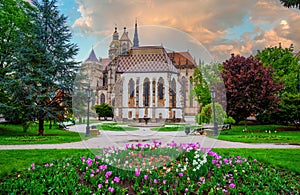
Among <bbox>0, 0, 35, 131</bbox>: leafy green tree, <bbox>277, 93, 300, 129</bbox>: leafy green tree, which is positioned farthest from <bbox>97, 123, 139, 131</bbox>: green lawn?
<bbox>277, 93, 300, 129</bbox>: leafy green tree

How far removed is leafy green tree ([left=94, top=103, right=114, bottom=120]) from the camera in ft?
13.5

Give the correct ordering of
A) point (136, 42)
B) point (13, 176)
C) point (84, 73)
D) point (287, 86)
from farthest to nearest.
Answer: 1. point (287, 86)
2. point (13, 176)
3. point (84, 73)
4. point (136, 42)

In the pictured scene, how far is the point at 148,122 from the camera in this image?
3.79 m

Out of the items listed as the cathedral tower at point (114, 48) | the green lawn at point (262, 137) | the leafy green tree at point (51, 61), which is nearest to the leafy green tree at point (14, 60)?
the leafy green tree at point (51, 61)

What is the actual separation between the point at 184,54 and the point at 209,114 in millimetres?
1067

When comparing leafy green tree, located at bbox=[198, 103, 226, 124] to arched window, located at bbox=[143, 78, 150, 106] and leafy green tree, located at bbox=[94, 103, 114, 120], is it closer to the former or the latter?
arched window, located at bbox=[143, 78, 150, 106]

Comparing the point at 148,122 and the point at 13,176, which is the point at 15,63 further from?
the point at 148,122

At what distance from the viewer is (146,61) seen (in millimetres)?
3857

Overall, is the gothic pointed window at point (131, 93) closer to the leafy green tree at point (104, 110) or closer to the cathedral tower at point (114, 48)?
the leafy green tree at point (104, 110)

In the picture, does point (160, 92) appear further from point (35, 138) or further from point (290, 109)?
point (290, 109)

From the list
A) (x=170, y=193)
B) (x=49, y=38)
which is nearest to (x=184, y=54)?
(x=170, y=193)

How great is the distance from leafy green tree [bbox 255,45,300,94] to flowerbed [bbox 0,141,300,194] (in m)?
25.5

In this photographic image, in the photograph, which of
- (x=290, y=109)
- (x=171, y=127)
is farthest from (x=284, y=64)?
(x=171, y=127)

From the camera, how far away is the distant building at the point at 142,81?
148 inches
